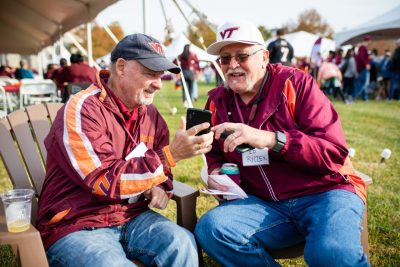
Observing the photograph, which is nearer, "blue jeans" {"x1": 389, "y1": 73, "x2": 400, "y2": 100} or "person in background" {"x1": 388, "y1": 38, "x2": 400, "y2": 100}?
"person in background" {"x1": 388, "y1": 38, "x2": 400, "y2": 100}

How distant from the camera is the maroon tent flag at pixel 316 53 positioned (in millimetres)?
13047

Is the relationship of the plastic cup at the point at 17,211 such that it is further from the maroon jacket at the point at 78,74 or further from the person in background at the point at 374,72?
the person in background at the point at 374,72

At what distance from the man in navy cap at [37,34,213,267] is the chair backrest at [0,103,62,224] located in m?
0.52

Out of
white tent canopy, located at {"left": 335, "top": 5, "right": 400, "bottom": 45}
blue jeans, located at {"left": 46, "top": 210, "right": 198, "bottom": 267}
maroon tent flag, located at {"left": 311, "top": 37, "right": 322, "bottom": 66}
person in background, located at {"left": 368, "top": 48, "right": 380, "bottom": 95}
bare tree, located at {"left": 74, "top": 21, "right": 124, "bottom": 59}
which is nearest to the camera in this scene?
blue jeans, located at {"left": 46, "top": 210, "right": 198, "bottom": 267}

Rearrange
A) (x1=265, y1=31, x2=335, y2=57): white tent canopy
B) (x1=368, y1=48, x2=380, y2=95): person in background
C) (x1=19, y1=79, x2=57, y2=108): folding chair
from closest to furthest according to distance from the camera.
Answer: (x1=19, y1=79, x2=57, y2=108): folding chair < (x1=368, y1=48, x2=380, y2=95): person in background < (x1=265, y1=31, x2=335, y2=57): white tent canopy

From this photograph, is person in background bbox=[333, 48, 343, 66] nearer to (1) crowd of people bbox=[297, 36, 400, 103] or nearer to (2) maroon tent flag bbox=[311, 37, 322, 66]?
(1) crowd of people bbox=[297, 36, 400, 103]

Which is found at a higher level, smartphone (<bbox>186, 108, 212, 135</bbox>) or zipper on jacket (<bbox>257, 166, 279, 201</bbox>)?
smartphone (<bbox>186, 108, 212, 135</bbox>)

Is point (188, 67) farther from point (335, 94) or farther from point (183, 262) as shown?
point (183, 262)

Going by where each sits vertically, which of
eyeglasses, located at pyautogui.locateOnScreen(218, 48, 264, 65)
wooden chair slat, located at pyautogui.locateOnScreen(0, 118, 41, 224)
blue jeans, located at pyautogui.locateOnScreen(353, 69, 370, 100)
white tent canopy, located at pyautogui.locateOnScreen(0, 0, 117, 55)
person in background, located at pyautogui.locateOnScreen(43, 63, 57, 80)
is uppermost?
white tent canopy, located at pyautogui.locateOnScreen(0, 0, 117, 55)

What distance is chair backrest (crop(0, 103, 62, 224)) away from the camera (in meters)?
2.49

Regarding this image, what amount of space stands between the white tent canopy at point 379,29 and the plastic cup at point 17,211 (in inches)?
637

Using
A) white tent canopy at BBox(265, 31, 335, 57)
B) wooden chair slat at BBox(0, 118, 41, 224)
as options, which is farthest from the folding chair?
white tent canopy at BBox(265, 31, 335, 57)

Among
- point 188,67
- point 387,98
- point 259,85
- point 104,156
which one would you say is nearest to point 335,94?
point 387,98

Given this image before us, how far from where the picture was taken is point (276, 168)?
2.30 meters
